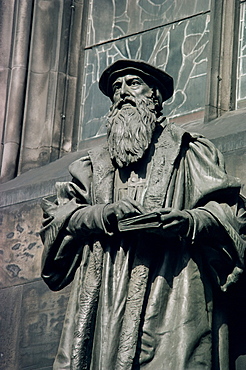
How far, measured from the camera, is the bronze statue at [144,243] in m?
10.8

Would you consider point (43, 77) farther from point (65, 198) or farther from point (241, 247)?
point (241, 247)

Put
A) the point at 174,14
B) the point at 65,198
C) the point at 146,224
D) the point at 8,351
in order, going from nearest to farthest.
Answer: the point at 146,224, the point at 65,198, the point at 8,351, the point at 174,14

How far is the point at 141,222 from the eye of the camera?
10.7 m

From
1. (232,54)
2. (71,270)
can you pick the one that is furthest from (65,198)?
(232,54)

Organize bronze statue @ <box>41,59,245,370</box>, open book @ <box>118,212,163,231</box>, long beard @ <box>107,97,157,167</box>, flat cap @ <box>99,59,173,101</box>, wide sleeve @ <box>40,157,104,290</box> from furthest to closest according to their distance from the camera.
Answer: flat cap @ <box>99,59,173,101</box>, long beard @ <box>107,97,157,167</box>, wide sleeve @ <box>40,157,104,290</box>, bronze statue @ <box>41,59,245,370</box>, open book @ <box>118,212,163,231</box>

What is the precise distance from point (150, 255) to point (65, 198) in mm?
797

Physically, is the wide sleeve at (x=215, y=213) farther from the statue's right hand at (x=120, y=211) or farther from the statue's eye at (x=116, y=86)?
the statue's eye at (x=116, y=86)

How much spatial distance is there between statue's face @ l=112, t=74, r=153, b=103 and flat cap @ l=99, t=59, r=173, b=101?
3 centimetres

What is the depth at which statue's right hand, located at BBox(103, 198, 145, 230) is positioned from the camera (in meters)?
10.7

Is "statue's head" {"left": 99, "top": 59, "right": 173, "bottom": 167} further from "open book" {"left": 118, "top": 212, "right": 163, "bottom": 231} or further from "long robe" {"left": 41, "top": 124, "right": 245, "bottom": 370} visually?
"open book" {"left": 118, "top": 212, "right": 163, "bottom": 231}

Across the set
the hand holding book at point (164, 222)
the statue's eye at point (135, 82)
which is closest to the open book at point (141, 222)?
the hand holding book at point (164, 222)

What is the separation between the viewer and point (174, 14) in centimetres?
1364

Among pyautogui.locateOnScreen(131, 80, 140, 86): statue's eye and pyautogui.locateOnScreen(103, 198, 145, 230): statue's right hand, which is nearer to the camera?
pyautogui.locateOnScreen(103, 198, 145, 230): statue's right hand

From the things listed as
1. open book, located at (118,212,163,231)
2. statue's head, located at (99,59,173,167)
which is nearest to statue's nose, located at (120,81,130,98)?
statue's head, located at (99,59,173,167)
